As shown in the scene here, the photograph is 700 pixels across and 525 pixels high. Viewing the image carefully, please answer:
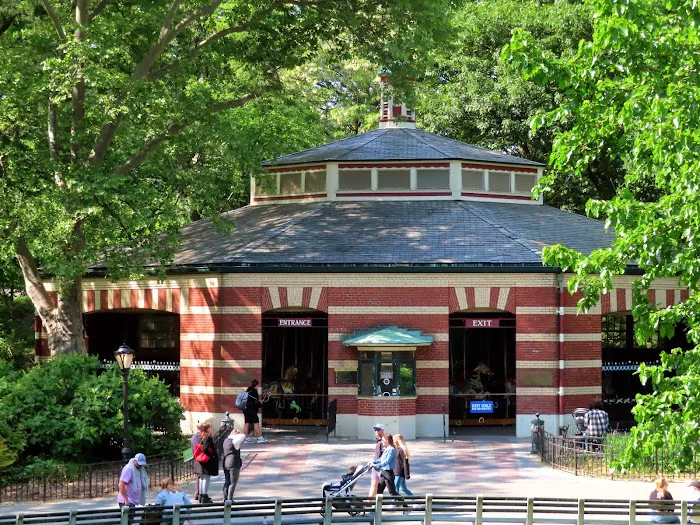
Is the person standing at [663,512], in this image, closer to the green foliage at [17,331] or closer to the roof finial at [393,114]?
the roof finial at [393,114]

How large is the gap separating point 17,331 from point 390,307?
18.0 m

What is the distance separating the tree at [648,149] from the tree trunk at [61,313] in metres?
17.3

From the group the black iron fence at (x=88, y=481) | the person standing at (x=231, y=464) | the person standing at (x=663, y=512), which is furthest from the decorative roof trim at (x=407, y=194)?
the person standing at (x=663, y=512)

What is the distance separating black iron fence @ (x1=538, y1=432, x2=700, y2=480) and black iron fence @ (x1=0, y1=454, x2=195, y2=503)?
26.5 ft

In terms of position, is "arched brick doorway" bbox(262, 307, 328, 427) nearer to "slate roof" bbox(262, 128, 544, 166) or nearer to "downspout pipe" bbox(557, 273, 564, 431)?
"slate roof" bbox(262, 128, 544, 166)

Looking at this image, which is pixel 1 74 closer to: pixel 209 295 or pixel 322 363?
pixel 209 295

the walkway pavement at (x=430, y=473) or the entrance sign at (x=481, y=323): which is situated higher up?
the entrance sign at (x=481, y=323)

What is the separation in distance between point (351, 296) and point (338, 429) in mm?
3590

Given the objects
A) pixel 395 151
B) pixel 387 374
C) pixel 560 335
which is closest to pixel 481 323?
pixel 560 335

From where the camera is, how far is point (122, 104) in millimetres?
29438

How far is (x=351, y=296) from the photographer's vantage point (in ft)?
107

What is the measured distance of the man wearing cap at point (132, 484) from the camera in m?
19.1

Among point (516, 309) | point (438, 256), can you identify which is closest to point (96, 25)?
point (438, 256)

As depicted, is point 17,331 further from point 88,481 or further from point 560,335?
point 560,335
